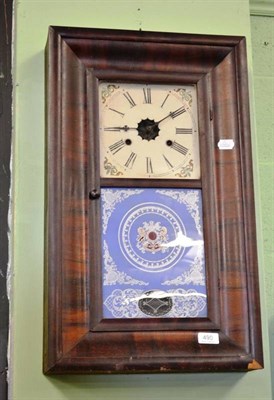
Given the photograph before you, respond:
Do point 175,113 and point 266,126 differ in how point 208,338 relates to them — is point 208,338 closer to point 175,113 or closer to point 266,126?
point 175,113

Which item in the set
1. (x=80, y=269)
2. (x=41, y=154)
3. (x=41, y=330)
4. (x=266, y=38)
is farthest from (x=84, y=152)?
(x=266, y=38)

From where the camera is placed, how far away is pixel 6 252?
4.75 ft

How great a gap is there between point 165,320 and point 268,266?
0.38 meters

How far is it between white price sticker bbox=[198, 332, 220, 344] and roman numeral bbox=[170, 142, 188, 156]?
1.11ft

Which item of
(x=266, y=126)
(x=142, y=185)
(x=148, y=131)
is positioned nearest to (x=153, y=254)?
(x=142, y=185)

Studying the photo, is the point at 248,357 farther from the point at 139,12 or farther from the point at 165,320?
the point at 139,12

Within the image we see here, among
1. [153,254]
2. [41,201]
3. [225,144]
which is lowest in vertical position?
[153,254]

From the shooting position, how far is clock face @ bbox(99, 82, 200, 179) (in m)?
1.47

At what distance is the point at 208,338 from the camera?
141 cm

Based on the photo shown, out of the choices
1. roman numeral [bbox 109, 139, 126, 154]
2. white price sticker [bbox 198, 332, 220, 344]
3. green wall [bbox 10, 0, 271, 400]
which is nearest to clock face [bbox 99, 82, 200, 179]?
roman numeral [bbox 109, 139, 126, 154]

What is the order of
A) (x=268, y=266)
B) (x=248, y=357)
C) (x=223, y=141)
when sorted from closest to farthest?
(x=248, y=357) < (x=223, y=141) < (x=268, y=266)

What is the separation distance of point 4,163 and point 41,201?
0.33ft

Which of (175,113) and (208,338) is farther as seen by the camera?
(175,113)

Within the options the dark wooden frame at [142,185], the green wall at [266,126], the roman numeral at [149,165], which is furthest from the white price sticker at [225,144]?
the green wall at [266,126]
